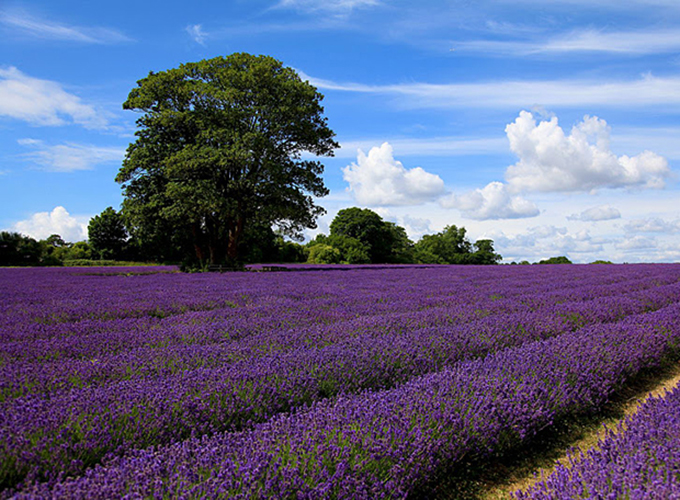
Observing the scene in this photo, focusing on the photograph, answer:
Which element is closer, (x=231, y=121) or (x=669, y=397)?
(x=669, y=397)

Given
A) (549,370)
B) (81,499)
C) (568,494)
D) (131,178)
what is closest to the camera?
(81,499)

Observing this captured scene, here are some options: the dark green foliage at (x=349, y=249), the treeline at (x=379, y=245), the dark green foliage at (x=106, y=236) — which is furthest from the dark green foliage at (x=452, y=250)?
the dark green foliage at (x=106, y=236)

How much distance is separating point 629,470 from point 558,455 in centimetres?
110

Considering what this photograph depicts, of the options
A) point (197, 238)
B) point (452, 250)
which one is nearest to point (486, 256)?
point (452, 250)

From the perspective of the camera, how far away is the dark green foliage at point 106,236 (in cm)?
3734

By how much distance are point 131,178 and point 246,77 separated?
735 cm

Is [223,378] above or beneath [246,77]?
beneath

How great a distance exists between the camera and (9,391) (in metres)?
2.67

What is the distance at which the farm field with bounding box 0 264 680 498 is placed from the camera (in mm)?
1799

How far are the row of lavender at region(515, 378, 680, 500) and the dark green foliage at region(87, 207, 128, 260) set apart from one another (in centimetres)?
4066

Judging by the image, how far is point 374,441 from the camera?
201 centimetres

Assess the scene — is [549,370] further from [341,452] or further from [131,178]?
[131,178]

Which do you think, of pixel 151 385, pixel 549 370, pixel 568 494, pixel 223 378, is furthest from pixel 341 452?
pixel 549 370

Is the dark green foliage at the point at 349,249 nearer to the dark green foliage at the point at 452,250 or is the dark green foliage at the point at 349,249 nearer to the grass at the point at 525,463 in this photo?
the dark green foliage at the point at 452,250
